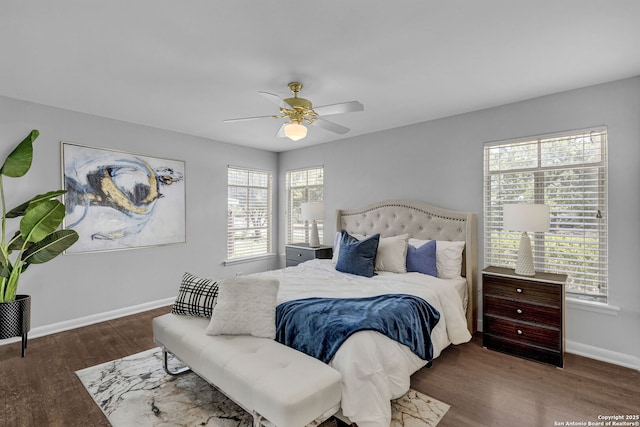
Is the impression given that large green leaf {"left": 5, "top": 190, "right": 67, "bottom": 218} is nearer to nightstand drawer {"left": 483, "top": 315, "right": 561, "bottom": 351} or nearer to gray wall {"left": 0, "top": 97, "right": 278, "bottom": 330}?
gray wall {"left": 0, "top": 97, "right": 278, "bottom": 330}

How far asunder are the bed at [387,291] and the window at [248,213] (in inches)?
67.6

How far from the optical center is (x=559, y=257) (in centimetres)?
315

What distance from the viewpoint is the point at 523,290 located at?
295 cm

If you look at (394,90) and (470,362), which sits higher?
(394,90)

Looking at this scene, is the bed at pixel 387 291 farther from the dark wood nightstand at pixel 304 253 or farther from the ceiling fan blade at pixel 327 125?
the ceiling fan blade at pixel 327 125

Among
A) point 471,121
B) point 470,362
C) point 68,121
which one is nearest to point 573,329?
point 470,362

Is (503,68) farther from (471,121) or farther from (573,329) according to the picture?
(573,329)

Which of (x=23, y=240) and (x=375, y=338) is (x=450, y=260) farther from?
(x=23, y=240)

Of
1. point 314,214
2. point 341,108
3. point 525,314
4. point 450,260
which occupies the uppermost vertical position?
point 341,108

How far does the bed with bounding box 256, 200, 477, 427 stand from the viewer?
1.84 metres

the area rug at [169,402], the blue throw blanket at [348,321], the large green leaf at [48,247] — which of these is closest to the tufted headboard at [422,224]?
the blue throw blanket at [348,321]

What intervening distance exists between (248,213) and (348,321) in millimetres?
3947

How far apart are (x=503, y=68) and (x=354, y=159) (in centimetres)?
254

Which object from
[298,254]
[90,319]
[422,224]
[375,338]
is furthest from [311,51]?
[90,319]
